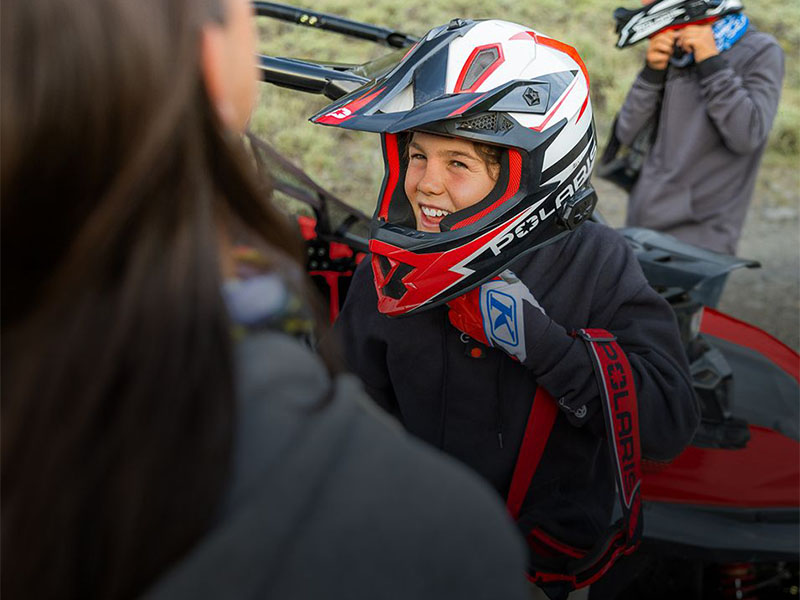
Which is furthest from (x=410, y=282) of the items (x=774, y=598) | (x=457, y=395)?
(x=774, y=598)

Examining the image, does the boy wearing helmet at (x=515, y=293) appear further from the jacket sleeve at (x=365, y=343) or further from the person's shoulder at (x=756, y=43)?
the person's shoulder at (x=756, y=43)

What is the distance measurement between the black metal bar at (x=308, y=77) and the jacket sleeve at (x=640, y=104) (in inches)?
84.1

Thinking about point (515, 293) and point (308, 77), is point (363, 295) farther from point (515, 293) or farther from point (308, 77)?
point (308, 77)

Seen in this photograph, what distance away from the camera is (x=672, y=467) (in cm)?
236

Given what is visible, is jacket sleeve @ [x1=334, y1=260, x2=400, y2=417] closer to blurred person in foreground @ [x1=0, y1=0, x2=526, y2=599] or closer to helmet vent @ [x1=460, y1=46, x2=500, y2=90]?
helmet vent @ [x1=460, y1=46, x2=500, y2=90]

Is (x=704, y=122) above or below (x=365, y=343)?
above

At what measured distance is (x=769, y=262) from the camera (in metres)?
6.22

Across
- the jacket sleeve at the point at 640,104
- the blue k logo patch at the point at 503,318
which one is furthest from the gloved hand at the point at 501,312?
the jacket sleeve at the point at 640,104

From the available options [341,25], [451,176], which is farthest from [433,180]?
[341,25]

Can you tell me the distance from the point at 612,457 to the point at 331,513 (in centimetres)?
112

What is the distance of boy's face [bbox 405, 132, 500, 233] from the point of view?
6.06 feet

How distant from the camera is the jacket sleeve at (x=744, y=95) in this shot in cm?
345

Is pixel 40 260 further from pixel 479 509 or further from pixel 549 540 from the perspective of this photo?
pixel 549 540

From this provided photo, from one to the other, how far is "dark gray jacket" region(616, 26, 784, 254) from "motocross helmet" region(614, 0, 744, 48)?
199 mm
